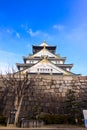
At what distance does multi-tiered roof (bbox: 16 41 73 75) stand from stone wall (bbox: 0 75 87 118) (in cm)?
1249

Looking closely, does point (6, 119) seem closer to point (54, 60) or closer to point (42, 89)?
point (42, 89)

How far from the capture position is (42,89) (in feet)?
46.4

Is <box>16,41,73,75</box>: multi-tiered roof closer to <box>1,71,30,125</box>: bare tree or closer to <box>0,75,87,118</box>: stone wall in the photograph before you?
<box>0,75,87,118</box>: stone wall

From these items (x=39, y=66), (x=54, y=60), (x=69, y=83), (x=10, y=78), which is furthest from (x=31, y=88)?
(x=54, y=60)

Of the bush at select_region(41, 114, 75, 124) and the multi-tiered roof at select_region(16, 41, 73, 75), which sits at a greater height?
the multi-tiered roof at select_region(16, 41, 73, 75)

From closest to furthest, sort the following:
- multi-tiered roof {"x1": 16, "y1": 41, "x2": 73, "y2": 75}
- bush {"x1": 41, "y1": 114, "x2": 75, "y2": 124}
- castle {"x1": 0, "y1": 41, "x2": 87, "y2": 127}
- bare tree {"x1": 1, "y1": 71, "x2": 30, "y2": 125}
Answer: bush {"x1": 41, "y1": 114, "x2": 75, "y2": 124} → bare tree {"x1": 1, "y1": 71, "x2": 30, "y2": 125} → castle {"x1": 0, "y1": 41, "x2": 87, "y2": 127} → multi-tiered roof {"x1": 16, "y1": 41, "x2": 73, "y2": 75}

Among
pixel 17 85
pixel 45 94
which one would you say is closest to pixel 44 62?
pixel 45 94

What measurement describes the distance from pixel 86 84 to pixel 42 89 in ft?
11.1

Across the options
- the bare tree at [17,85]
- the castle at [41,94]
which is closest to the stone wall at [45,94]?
the castle at [41,94]

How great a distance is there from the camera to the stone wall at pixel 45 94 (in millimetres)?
13242

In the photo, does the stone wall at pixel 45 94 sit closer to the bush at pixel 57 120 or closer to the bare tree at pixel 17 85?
the bare tree at pixel 17 85

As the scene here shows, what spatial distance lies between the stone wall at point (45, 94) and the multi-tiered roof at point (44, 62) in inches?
492

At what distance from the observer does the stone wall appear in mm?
13242

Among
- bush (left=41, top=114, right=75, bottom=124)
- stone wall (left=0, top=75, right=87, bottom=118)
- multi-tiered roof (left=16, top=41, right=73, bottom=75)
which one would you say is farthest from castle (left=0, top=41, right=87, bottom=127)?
multi-tiered roof (left=16, top=41, right=73, bottom=75)
